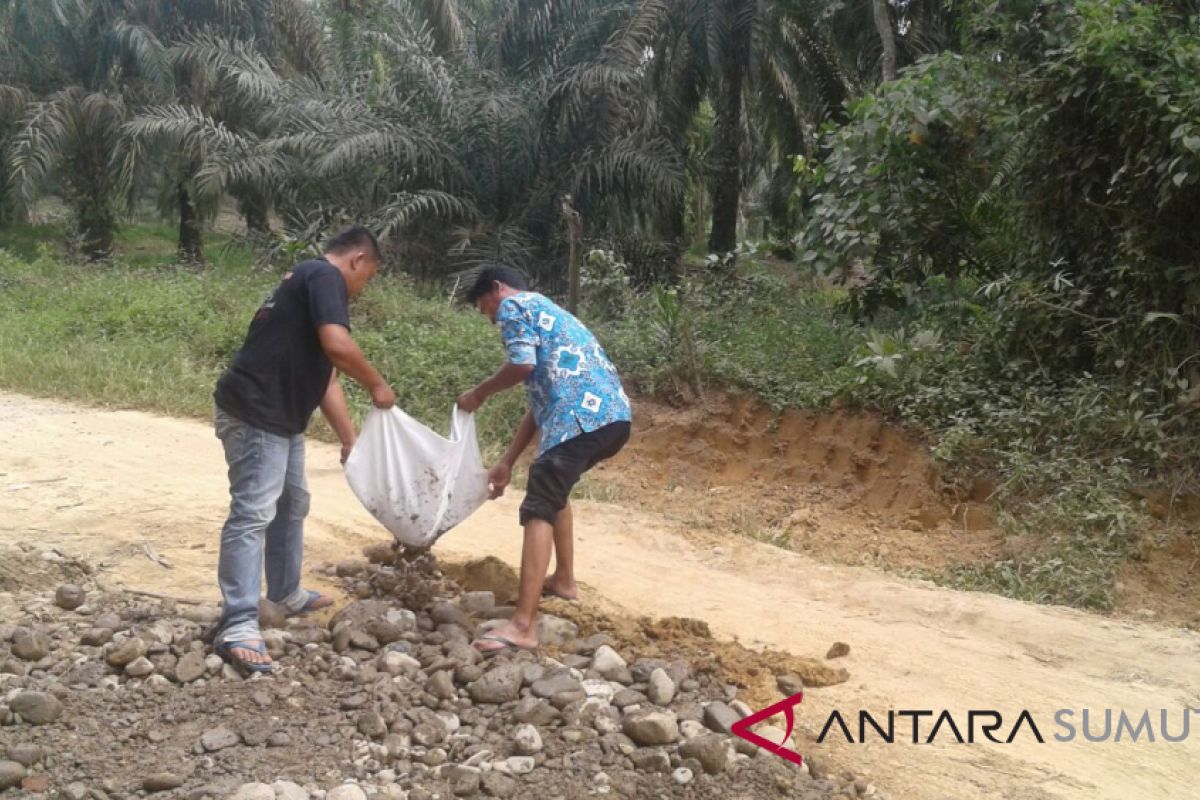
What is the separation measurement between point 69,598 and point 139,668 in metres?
0.76

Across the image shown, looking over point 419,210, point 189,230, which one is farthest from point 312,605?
point 189,230

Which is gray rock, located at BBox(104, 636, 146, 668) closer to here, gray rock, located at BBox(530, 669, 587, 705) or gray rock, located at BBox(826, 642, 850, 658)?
gray rock, located at BBox(530, 669, 587, 705)

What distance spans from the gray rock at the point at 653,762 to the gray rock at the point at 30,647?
2040mm

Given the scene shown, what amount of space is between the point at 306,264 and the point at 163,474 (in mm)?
3332

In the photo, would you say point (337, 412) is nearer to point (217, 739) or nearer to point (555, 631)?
point (555, 631)

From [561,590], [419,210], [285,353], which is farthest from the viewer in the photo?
[419,210]

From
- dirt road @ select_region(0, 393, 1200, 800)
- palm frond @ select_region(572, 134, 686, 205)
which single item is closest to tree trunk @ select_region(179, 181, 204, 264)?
palm frond @ select_region(572, 134, 686, 205)

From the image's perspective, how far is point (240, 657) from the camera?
3.59 m

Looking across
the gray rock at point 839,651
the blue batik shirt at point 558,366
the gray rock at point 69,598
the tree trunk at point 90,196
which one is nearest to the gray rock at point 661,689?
the gray rock at point 839,651

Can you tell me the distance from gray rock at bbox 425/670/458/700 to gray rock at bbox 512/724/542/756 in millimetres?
338

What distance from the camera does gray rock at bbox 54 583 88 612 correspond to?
4.07 metres

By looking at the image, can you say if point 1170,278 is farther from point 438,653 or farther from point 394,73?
point 394,73

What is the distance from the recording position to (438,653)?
3.89 meters

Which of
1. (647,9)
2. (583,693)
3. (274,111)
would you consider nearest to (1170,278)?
(583,693)
